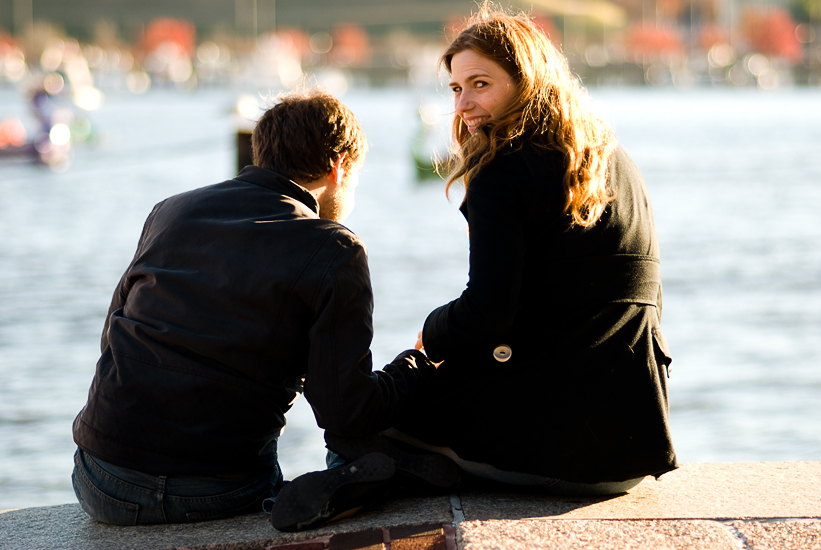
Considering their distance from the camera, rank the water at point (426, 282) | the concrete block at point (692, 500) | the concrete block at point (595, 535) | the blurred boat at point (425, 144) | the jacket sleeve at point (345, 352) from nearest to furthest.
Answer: the concrete block at point (595, 535) < the jacket sleeve at point (345, 352) < the concrete block at point (692, 500) < the water at point (426, 282) < the blurred boat at point (425, 144)

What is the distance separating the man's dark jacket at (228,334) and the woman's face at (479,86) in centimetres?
42

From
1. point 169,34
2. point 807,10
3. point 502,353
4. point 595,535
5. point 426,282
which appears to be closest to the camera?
point 595,535

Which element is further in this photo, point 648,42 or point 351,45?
point 648,42

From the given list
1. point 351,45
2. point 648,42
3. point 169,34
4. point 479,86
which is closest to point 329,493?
point 479,86

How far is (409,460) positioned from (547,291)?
0.50 metres

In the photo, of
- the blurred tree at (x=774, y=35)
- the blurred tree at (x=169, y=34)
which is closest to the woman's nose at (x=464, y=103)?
the blurred tree at (x=169, y=34)

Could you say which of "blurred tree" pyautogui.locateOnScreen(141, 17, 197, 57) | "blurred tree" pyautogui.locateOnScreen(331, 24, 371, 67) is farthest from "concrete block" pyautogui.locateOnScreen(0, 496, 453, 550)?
"blurred tree" pyautogui.locateOnScreen(331, 24, 371, 67)

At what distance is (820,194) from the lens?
13.6 m

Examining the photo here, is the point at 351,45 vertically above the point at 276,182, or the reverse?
the point at 351,45

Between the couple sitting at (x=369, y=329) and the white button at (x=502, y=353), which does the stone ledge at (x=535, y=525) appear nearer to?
the couple sitting at (x=369, y=329)

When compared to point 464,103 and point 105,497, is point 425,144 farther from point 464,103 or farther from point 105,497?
point 105,497

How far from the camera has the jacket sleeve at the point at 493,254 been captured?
200 centimetres

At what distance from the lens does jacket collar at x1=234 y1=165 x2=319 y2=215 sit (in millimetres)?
2094

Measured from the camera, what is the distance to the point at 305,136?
210 centimetres
